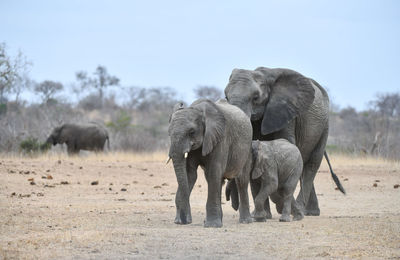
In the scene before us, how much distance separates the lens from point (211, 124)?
9.33m

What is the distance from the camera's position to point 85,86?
73.4 m

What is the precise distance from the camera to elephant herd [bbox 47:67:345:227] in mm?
9289

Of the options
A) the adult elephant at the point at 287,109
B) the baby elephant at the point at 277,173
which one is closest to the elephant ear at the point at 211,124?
the baby elephant at the point at 277,173

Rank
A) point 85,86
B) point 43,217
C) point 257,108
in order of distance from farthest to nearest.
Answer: point 85,86, point 257,108, point 43,217

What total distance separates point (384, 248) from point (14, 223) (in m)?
4.79

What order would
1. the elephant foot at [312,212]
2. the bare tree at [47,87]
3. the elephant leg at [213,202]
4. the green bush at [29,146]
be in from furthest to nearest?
the bare tree at [47,87] < the green bush at [29,146] < the elephant foot at [312,212] < the elephant leg at [213,202]

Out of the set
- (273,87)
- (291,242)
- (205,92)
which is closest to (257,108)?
(273,87)

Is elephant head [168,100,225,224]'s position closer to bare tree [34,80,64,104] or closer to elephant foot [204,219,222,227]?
elephant foot [204,219,222,227]

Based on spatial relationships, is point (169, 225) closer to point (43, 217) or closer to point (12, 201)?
point (43, 217)

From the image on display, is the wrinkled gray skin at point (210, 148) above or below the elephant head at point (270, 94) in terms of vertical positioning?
below

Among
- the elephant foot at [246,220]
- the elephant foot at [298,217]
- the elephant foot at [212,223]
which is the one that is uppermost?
the elephant foot at [212,223]

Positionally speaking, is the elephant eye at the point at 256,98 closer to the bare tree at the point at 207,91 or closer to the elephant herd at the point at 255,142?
the elephant herd at the point at 255,142

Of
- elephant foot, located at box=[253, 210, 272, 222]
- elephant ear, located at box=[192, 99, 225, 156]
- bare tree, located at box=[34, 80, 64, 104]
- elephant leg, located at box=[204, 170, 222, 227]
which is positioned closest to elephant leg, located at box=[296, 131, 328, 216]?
elephant foot, located at box=[253, 210, 272, 222]

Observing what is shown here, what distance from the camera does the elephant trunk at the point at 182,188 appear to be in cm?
910
